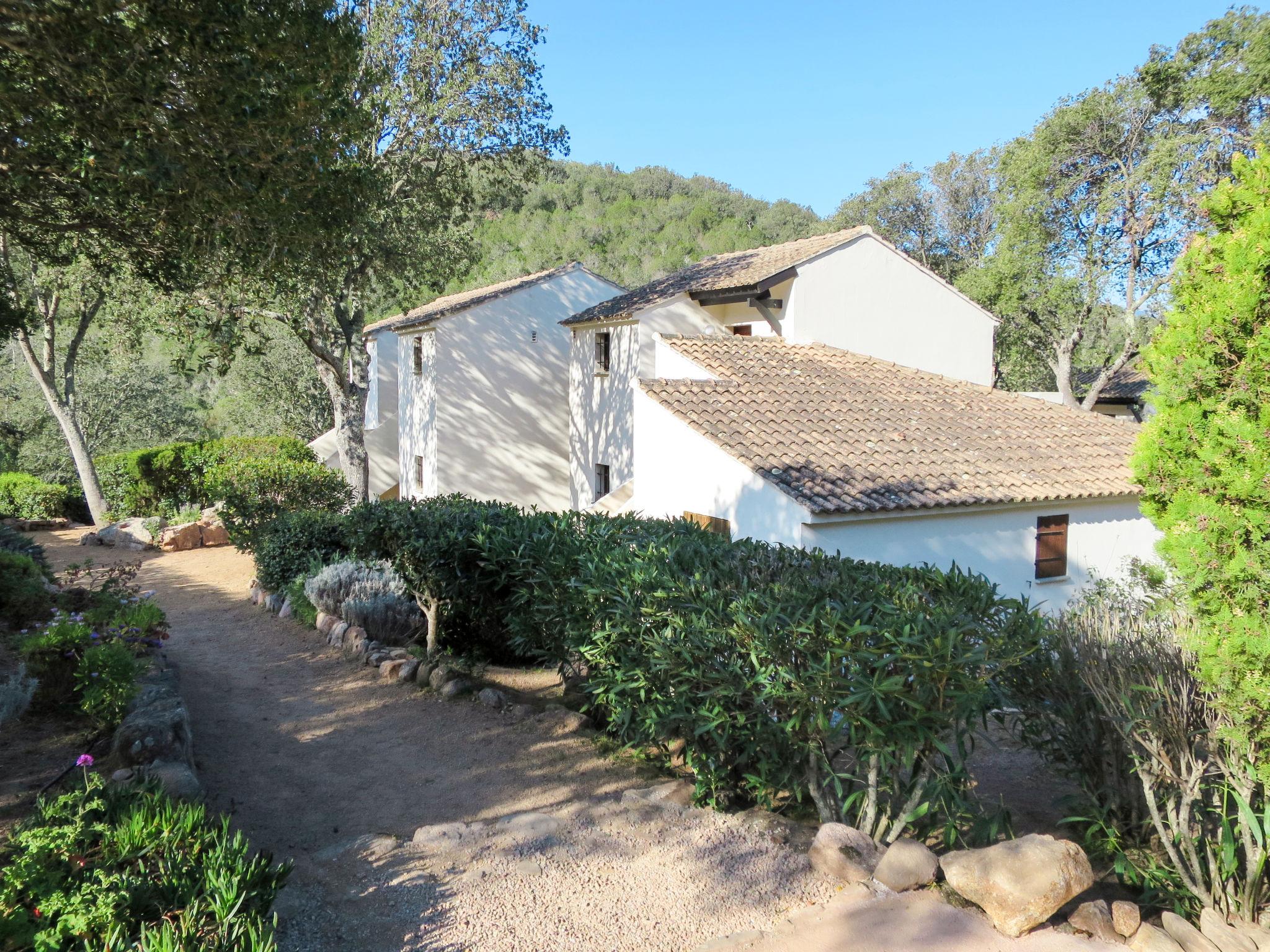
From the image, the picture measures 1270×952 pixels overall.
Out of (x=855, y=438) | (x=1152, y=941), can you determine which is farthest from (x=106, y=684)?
(x=855, y=438)

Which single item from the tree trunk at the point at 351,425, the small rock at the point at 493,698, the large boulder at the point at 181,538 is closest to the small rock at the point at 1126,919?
the small rock at the point at 493,698

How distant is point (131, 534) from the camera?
796 inches

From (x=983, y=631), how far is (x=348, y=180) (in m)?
6.69

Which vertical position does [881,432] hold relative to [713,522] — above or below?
above

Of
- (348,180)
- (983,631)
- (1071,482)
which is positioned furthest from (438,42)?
(983,631)

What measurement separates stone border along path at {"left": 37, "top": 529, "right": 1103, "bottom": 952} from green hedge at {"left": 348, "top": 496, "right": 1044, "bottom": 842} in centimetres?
43

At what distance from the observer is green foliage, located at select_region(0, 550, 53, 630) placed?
8.67 m

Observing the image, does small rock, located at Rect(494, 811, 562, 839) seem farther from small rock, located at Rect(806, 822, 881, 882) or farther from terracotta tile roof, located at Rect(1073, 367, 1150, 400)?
terracotta tile roof, located at Rect(1073, 367, 1150, 400)

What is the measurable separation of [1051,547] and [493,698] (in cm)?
1039

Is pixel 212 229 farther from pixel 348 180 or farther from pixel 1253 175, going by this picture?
pixel 1253 175

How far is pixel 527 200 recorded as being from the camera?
56312mm

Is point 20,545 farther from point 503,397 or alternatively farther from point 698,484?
point 503,397

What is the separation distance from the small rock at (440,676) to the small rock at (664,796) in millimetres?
3302

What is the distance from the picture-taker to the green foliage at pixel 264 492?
56.4 feet
